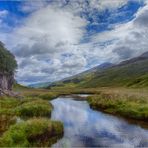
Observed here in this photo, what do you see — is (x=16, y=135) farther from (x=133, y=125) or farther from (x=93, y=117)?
(x=93, y=117)

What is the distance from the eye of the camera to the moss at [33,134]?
91.3 ft

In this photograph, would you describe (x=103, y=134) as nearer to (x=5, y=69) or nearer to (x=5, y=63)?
(x=5, y=63)

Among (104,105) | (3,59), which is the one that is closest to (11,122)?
(104,105)

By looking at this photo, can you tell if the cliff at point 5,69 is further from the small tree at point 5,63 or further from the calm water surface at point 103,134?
the calm water surface at point 103,134

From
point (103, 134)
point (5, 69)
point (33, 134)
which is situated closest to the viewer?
point (33, 134)

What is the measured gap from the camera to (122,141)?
32125mm

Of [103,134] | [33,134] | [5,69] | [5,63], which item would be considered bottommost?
[103,134]

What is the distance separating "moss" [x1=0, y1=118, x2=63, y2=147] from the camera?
91.3 feet

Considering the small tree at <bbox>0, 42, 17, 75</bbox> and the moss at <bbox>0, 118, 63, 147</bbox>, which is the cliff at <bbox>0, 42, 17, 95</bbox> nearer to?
the small tree at <bbox>0, 42, 17, 75</bbox>

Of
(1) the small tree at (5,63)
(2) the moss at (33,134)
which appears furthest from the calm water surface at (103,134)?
(1) the small tree at (5,63)

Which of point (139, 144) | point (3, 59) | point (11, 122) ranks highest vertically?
point (3, 59)

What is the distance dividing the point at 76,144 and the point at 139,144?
6.57 metres

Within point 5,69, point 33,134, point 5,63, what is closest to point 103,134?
point 33,134

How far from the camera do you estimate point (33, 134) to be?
31.1m
